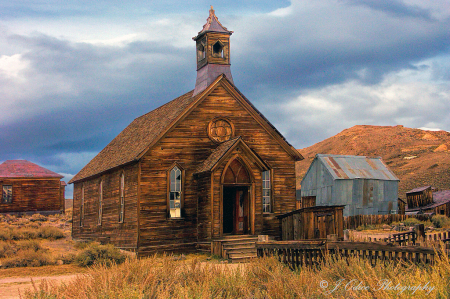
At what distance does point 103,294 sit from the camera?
801cm

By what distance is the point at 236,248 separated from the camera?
19109 mm

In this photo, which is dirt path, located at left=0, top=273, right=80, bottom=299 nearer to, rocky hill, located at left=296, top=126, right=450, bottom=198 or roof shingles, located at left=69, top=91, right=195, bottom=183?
roof shingles, located at left=69, top=91, right=195, bottom=183

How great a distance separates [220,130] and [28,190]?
30899mm

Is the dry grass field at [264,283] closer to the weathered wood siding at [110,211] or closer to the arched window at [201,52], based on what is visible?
the weathered wood siding at [110,211]

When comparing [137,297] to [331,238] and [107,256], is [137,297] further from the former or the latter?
[107,256]

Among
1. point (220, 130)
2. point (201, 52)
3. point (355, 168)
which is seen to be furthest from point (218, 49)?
point (355, 168)

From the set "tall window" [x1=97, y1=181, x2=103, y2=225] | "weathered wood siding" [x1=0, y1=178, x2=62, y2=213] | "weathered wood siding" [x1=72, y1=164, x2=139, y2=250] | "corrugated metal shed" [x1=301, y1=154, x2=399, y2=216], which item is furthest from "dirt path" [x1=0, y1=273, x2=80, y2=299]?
"weathered wood siding" [x1=0, y1=178, x2=62, y2=213]

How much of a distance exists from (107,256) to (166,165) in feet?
15.1

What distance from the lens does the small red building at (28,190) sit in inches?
1796

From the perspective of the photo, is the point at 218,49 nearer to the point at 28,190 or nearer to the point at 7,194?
the point at 28,190

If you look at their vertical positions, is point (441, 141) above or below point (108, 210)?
above

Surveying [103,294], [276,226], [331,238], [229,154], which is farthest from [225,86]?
[103,294]

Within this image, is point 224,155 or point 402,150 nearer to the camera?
point 224,155

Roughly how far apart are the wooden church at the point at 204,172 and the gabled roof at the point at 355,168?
1542 centimetres
